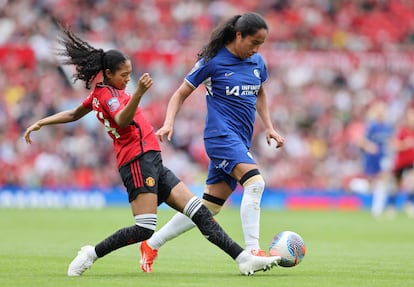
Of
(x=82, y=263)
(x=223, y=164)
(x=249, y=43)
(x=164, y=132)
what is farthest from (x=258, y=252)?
(x=249, y=43)

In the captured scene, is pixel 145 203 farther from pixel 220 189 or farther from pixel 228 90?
pixel 228 90

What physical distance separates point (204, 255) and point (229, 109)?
8.78 ft

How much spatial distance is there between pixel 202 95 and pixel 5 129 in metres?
6.37

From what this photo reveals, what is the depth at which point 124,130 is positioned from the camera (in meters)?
8.53

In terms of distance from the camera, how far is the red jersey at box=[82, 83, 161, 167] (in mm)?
8477

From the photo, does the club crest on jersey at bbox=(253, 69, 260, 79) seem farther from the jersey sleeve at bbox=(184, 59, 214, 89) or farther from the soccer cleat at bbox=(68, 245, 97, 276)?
the soccer cleat at bbox=(68, 245, 97, 276)

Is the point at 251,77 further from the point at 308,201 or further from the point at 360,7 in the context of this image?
the point at 360,7

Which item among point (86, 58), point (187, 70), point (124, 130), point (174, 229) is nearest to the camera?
point (124, 130)

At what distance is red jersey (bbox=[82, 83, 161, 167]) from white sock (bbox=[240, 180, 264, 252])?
101 centimetres

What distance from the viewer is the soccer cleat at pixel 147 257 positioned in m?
9.15

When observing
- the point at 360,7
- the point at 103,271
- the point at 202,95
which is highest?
the point at 360,7

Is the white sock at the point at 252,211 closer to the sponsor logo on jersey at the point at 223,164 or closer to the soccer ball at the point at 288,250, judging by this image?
the soccer ball at the point at 288,250

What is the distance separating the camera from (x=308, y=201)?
26.0 metres

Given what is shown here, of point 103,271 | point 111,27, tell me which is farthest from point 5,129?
point 103,271
